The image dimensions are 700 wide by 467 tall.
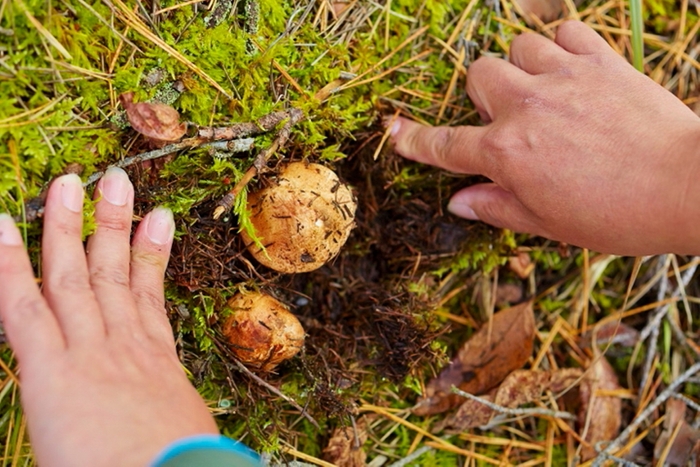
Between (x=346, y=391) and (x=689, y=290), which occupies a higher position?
(x=689, y=290)

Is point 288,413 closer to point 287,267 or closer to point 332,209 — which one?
point 287,267

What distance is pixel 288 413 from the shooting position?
7.75 ft

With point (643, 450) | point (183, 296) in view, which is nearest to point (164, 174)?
point (183, 296)

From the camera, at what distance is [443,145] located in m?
2.43

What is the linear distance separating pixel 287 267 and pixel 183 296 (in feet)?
1.33

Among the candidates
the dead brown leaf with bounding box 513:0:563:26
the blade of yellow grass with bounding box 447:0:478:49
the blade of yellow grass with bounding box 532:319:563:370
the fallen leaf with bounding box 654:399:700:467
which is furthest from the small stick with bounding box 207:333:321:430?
the dead brown leaf with bounding box 513:0:563:26

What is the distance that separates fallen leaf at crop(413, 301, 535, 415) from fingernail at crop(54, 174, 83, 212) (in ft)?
5.68

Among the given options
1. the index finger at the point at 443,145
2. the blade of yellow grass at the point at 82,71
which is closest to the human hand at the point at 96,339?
the blade of yellow grass at the point at 82,71

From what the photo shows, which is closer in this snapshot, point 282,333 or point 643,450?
point 282,333

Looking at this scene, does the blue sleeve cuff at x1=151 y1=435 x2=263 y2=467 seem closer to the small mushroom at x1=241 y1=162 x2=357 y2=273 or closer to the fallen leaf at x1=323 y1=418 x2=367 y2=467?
the small mushroom at x1=241 y1=162 x2=357 y2=273

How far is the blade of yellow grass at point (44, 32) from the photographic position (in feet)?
5.45

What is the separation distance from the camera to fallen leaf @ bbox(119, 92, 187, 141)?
181 cm

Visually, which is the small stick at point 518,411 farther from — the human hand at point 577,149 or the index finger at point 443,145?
the index finger at point 443,145

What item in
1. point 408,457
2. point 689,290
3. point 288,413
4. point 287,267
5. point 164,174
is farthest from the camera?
point 689,290
